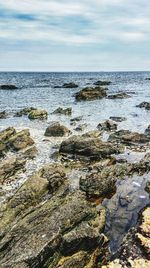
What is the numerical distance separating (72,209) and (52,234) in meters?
1.61

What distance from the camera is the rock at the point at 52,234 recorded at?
8.60 meters

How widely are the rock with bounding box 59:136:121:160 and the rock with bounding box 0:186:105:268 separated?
28.5ft

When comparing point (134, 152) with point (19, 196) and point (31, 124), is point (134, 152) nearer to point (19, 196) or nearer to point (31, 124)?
point (19, 196)

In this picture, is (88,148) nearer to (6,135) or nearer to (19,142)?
(19,142)

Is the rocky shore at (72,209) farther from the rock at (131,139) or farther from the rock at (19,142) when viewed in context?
the rock at (131,139)

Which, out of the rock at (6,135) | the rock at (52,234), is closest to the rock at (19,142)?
the rock at (6,135)

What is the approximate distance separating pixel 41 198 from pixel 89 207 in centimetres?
329

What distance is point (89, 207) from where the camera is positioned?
11305 millimetres

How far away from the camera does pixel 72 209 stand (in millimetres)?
10758

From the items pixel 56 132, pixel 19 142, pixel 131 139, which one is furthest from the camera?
pixel 56 132

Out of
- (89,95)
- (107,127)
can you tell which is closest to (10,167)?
(107,127)

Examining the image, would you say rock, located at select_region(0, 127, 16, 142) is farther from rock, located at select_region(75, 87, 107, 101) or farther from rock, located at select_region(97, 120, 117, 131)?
rock, located at select_region(75, 87, 107, 101)

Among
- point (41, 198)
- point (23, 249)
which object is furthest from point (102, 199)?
point (23, 249)

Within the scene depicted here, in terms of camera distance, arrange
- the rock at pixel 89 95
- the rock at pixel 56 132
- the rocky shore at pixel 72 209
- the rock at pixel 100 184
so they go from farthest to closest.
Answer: the rock at pixel 89 95, the rock at pixel 56 132, the rock at pixel 100 184, the rocky shore at pixel 72 209
